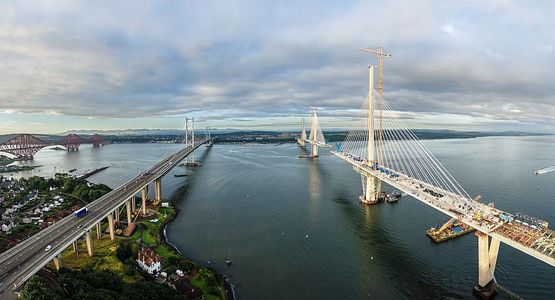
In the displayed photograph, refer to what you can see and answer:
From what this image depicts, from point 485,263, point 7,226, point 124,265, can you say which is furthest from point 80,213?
point 485,263

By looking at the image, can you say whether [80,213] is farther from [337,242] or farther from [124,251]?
[337,242]

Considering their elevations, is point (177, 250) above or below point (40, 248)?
below

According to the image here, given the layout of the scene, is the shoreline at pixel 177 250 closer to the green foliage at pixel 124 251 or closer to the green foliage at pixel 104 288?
the green foliage at pixel 124 251

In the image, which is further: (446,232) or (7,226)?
(7,226)

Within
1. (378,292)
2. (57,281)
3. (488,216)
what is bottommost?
(378,292)

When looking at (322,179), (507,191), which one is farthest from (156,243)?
(507,191)

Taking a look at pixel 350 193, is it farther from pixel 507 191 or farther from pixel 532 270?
pixel 532 270
